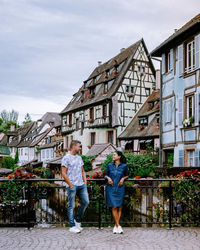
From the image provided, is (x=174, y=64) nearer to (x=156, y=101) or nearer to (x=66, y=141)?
(x=156, y=101)

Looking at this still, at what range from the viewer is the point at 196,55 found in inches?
740

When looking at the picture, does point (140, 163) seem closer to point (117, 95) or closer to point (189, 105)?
point (189, 105)

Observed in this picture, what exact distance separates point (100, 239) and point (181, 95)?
47.5 ft

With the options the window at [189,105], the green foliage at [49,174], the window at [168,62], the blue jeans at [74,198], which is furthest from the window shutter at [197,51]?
the green foliage at [49,174]

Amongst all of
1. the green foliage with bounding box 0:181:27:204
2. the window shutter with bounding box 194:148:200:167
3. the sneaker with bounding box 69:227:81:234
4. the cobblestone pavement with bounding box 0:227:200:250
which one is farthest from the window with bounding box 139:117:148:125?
the sneaker with bounding box 69:227:81:234

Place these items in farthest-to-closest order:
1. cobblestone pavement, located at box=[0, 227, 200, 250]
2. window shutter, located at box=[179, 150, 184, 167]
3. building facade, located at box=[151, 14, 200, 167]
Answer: window shutter, located at box=[179, 150, 184, 167] → building facade, located at box=[151, 14, 200, 167] → cobblestone pavement, located at box=[0, 227, 200, 250]

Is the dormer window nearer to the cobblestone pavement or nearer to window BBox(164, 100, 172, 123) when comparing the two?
window BBox(164, 100, 172, 123)

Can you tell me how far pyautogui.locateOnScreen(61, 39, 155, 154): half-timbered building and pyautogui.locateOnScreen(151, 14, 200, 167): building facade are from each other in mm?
12055

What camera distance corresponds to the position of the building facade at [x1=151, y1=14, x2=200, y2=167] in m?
18.9

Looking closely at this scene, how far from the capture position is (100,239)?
7.02 meters

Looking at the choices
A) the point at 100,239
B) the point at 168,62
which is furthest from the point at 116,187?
the point at 168,62

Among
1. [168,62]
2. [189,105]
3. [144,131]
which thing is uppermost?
[168,62]

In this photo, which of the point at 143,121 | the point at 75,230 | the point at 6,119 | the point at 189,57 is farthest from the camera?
the point at 6,119

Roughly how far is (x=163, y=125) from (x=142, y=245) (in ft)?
53.7
